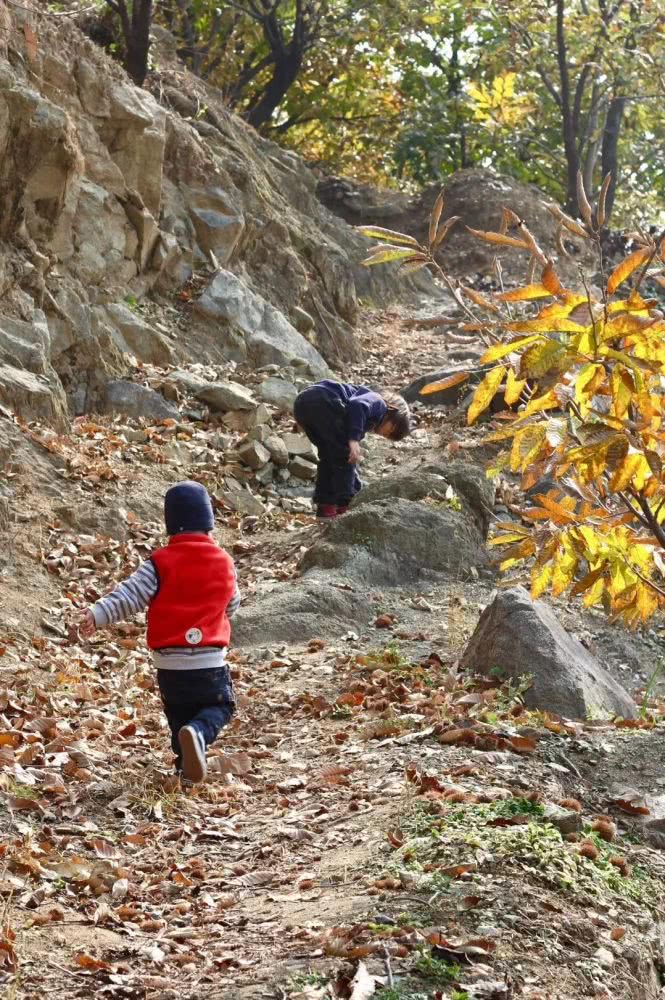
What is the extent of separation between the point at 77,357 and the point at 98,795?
6479mm

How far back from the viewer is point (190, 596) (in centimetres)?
507

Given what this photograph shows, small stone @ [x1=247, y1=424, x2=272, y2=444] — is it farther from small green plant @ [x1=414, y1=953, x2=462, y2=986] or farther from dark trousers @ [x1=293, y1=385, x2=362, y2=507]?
small green plant @ [x1=414, y1=953, x2=462, y2=986]

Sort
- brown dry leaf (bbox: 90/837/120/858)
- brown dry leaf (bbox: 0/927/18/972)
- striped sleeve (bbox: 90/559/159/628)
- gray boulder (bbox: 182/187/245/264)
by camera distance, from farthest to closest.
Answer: gray boulder (bbox: 182/187/245/264)
striped sleeve (bbox: 90/559/159/628)
brown dry leaf (bbox: 90/837/120/858)
brown dry leaf (bbox: 0/927/18/972)

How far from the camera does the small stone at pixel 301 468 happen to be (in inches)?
425

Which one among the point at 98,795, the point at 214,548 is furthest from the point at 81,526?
the point at 98,795

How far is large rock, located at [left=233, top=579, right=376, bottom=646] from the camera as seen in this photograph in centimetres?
720

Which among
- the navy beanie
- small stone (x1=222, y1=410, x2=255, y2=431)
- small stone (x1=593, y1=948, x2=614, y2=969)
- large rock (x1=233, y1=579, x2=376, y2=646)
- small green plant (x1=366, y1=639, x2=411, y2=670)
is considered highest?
the navy beanie

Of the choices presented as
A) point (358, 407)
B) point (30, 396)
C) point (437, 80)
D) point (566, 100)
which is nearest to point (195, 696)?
point (358, 407)

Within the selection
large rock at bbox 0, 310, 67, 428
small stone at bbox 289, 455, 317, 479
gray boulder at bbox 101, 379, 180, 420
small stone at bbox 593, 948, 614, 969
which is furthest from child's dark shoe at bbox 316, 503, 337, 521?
small stone at bbox 593, 948, 614, 969

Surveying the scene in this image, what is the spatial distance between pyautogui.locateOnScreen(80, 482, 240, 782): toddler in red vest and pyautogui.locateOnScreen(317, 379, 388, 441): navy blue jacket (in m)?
4.00

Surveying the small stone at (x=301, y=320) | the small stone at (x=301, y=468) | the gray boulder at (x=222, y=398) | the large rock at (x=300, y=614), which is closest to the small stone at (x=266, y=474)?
the small stone at (x=301, y=468)

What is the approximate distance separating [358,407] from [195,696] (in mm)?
4390

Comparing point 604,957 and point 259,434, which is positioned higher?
point 259,434

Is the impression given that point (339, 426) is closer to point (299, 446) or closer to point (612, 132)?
point (299, 446)
